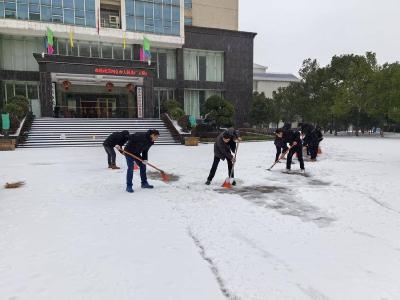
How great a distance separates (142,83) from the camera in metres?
30.7

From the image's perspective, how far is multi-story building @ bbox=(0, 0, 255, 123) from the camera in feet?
93.2

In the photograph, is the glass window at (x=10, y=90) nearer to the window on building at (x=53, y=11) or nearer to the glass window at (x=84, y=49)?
the window on building at (x=53, y=11)

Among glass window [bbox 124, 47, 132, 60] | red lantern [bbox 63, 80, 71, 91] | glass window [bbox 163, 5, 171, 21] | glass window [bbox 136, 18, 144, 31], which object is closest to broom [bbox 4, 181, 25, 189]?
red lantern [bbox 63, 80, 71, 91]

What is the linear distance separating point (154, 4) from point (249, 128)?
55.4 feet

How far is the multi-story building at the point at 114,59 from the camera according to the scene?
28.4 metres

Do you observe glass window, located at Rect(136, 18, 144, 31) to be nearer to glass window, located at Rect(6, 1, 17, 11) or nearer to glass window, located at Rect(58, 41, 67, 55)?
glass window, located at Rect(58, 41, 67, 55)

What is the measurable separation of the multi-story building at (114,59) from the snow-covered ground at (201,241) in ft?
75.4

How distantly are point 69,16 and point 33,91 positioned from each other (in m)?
8.00

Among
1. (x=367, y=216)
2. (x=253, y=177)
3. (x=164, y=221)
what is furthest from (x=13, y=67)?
(x=367, y=216)

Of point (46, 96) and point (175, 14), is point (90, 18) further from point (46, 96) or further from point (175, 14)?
point (46, 96)

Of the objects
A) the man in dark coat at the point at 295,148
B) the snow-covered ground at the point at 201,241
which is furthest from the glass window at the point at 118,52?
the snow-covered ground at the point at 201,241

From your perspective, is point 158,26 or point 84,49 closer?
point 84,49

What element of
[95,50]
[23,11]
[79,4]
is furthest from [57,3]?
[95,50]

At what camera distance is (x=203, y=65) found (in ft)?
119
